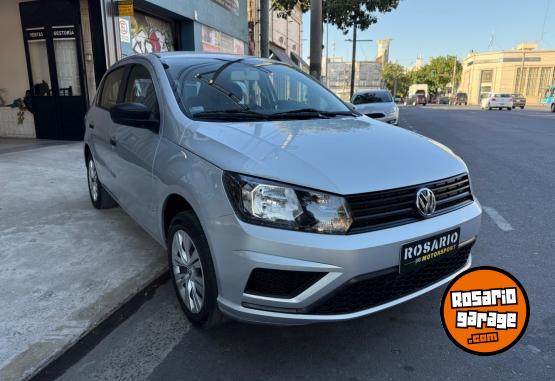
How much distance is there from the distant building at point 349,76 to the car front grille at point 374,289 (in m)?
46.9

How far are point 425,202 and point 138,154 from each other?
2107 mm

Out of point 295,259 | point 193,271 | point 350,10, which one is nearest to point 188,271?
point 193,271

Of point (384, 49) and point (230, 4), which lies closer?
point (230, 4)

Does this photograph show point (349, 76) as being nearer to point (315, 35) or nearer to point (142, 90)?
point (315, 35)

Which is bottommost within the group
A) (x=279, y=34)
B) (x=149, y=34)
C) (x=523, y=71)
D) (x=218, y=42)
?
(x=149, y=34)

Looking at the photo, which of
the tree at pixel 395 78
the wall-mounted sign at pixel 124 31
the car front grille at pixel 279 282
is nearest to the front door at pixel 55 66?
the wall-mounted sign at pixel 124 31

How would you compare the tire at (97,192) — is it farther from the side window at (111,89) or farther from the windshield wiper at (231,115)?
the windshield wiper at (231,115)

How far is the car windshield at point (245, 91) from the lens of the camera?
10.3 ft

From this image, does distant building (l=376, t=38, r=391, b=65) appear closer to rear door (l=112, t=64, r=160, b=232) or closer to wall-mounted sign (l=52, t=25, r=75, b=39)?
wall-mounted sign (l=52, t=25, r=75, b=39)

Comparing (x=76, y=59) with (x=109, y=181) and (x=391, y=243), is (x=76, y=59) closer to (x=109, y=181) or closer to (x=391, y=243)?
(x=109, y=181)

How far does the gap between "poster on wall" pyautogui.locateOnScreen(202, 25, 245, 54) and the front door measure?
15.0 ft

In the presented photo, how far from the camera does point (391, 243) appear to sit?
218 centimetres

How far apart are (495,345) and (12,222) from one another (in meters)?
4.64

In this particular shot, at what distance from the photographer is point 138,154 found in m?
3.33
